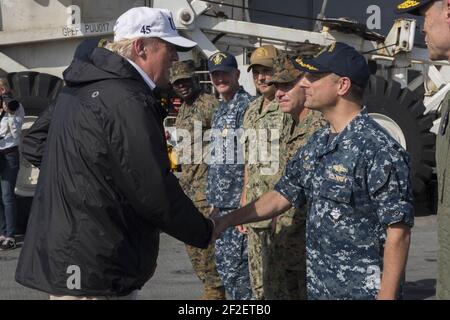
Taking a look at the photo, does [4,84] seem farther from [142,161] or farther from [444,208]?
[444,208]

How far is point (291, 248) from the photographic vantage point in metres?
4.87

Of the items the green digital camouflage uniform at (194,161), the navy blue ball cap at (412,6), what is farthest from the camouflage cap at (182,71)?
the navy blue ball cap at (412,6)

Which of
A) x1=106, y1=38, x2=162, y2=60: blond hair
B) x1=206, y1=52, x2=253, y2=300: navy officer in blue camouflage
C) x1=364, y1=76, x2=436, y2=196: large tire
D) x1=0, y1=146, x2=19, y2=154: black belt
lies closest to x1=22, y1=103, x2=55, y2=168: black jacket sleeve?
x1=106, y1=38, x2=162, y2=60: blond hair

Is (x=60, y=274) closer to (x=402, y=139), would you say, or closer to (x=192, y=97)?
(x=192, y=97)

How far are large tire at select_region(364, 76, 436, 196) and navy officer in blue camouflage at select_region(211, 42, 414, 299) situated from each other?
6732 mm

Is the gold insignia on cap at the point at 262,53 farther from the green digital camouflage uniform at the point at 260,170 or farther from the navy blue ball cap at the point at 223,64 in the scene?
the navy blue ball cap at the point at 223,64

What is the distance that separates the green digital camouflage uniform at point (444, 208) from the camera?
302 cm

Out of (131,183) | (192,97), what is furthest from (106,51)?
(192,97)

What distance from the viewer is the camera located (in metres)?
8.72

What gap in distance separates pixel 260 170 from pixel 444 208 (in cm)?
235

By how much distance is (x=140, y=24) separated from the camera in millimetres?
3348

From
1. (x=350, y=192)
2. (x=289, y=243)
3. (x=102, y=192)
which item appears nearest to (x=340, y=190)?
(x=350, y=192)

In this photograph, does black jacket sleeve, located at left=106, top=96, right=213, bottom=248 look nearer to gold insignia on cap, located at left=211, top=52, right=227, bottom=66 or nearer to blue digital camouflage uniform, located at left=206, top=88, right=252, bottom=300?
blue digital camouflage uniform, located at left=206, top=88, right=252, bottom=300

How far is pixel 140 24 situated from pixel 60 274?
1.05 m
